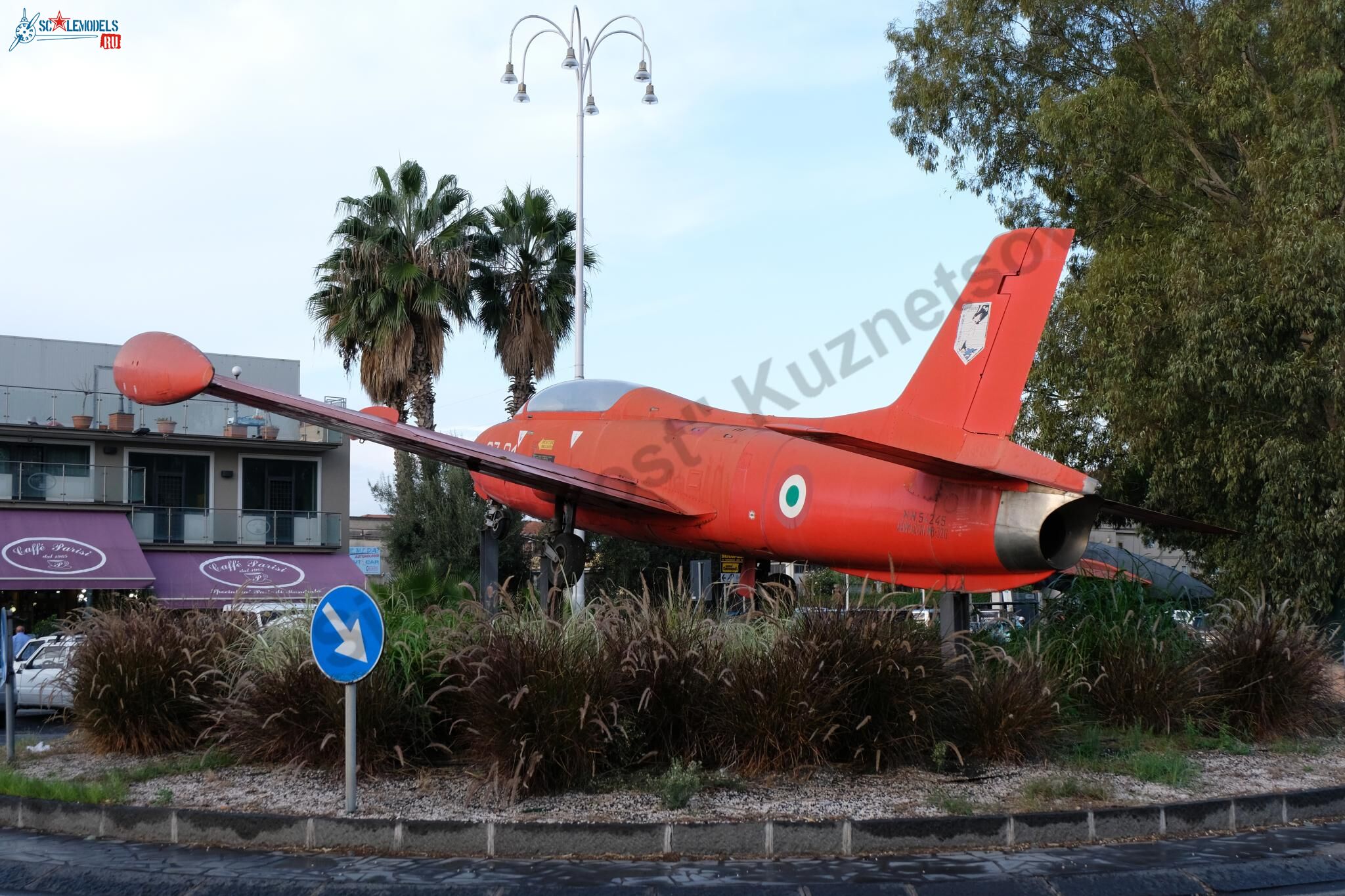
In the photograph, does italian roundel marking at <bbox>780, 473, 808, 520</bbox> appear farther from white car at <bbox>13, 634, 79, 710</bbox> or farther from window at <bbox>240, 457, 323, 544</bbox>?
window at <bbox>240, 457, 323, 544</bbox>

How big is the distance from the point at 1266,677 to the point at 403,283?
24799 millimetres

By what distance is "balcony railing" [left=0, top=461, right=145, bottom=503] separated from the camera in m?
31.0

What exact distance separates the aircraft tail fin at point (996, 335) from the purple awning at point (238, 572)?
21.9 metres

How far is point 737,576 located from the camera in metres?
17.0

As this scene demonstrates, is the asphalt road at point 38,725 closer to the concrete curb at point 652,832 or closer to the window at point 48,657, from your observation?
the window at point 48,657

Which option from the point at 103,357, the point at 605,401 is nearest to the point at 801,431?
the point at 605,401

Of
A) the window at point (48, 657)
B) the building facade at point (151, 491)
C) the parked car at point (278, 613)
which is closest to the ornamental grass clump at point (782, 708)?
the parked car at point (278, 613)

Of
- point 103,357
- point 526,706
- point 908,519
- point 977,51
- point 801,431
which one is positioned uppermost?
point 977,51

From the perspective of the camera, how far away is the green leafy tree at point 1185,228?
680 inches

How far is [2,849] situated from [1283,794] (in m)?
9.76

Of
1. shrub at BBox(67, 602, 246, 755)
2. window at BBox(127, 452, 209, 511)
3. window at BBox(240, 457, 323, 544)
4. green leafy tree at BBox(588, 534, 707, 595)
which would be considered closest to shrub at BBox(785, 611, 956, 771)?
shrub at BBox(67, 602, 246, 755)

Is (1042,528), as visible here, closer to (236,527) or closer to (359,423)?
(359,423)

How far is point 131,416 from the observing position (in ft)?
110

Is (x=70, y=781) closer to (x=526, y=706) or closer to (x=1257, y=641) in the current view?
(x=526, y=706)
